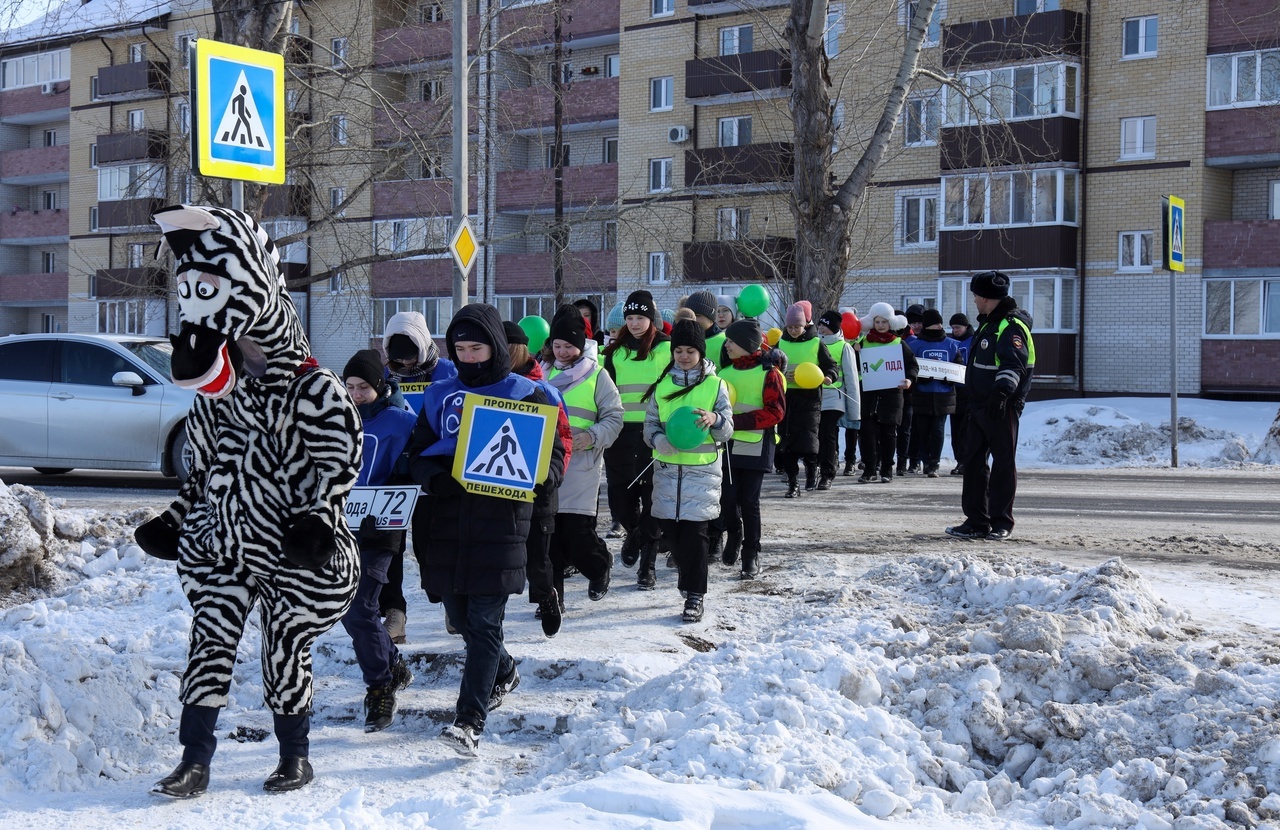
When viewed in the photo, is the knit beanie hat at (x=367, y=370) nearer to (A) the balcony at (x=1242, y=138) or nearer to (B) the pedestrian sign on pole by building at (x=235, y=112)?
(B) the pedestrian sign on pole by building at (x=235, y=112)

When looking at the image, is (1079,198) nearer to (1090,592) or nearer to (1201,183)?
(1201,183)

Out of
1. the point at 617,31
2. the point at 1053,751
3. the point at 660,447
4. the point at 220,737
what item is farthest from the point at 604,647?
the point at 617,31

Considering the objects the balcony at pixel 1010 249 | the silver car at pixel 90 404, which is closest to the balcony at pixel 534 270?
the balcony at pixel 1010 249

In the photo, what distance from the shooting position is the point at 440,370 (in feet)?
23.5

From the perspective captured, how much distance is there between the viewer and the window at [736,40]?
4041cm

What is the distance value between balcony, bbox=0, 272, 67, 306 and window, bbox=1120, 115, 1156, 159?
42.9 m

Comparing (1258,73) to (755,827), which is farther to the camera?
(1258,73)

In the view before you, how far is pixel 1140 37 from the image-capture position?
108ft

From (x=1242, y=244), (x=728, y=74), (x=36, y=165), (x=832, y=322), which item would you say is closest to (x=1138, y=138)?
(x=1242, y=244)

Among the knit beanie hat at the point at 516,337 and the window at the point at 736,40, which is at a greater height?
the window at the point at 736,40

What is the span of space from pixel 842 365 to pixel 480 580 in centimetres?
986

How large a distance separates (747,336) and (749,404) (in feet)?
1.52

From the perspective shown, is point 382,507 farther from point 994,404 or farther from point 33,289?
point 33,289

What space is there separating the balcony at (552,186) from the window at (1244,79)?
1726 centimetres
